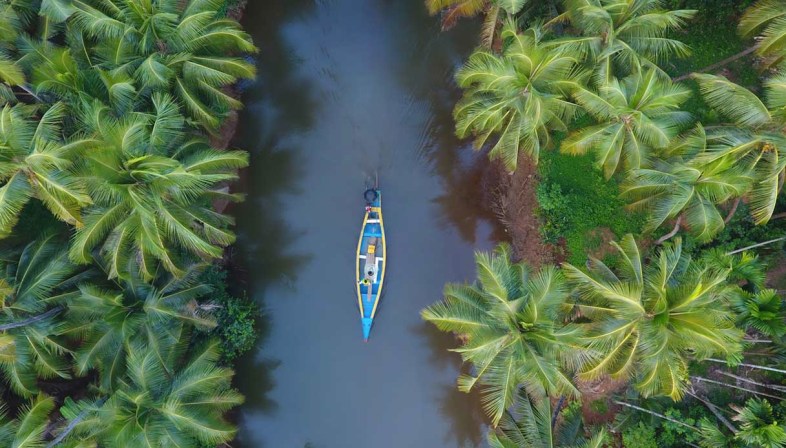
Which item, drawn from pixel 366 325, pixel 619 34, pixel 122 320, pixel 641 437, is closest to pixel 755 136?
pixel 619 34

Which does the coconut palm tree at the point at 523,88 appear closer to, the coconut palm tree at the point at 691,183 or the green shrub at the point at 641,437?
the coconut palm tree at the point at 691,183

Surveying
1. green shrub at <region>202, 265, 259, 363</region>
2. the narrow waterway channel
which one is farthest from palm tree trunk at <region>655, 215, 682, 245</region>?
green shrub at <region>202, 265, 259, 363</region>

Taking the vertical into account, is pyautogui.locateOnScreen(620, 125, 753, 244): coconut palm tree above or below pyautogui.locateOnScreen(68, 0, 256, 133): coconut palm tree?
below

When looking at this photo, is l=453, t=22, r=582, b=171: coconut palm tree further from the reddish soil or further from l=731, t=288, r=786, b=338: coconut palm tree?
l=731, t=288, r=786, b=338: coconut palm tree

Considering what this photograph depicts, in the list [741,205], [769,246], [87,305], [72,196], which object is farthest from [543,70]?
[87,305]

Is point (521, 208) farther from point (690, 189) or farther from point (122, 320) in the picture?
point (122, 320)

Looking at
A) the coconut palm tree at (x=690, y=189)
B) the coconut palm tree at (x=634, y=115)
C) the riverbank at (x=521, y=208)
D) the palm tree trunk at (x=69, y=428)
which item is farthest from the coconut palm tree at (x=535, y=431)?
the palm tree trunk at (x=69, y=428)

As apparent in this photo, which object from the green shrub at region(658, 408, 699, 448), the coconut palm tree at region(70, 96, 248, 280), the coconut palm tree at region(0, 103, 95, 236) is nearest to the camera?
the coconut palm tree at region(0, 103, 95, 236)

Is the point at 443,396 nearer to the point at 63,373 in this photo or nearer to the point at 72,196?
the point at 63,373
